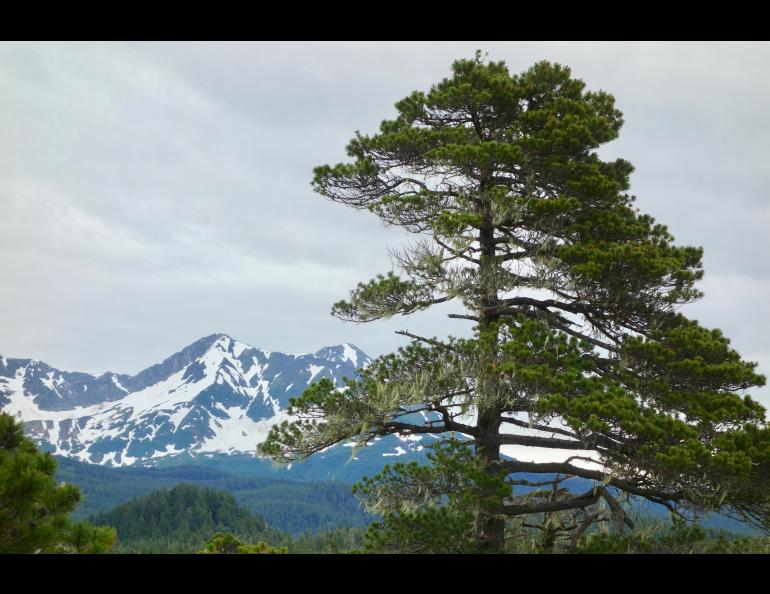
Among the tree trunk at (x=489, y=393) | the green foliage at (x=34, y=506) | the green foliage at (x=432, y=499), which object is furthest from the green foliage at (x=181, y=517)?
the green foliage at (x=34, y=506)

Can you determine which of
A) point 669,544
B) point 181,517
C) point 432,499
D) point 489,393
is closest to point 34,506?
point 432,499

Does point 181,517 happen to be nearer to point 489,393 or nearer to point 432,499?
point 432,499

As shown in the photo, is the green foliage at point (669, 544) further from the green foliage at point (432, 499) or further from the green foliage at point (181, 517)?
the green foliage at point (181, 517)

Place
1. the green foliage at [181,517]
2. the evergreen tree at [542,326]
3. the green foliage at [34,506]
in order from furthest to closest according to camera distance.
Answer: the green foliage at [181,517] < the evergreen tree at [542,326] < the green foliage at [34,506]

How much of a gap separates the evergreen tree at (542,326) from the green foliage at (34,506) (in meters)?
4.57

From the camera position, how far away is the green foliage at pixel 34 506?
8.13 meters

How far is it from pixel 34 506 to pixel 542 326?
934cm

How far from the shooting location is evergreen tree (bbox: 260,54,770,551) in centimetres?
1170

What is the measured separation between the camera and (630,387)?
1334 centimetres

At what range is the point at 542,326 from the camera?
13148 millimetres

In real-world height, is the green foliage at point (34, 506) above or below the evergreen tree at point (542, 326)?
below

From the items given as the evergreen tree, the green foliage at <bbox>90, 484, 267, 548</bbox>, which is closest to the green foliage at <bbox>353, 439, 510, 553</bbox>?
the evergreen tree
